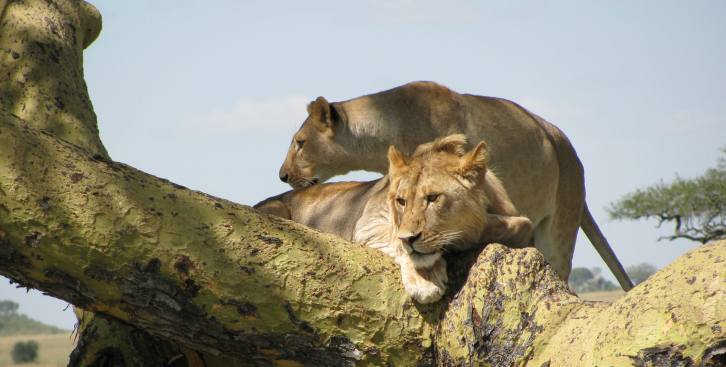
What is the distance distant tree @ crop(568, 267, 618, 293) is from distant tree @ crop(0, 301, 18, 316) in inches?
1329

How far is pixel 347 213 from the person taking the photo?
6.29 metres

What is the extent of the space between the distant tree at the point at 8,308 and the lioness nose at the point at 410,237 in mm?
59451

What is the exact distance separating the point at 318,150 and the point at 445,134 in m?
1.29

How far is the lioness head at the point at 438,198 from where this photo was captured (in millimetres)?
4406

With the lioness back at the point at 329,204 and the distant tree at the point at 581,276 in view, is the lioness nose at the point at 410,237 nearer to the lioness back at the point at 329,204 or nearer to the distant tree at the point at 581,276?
the lioness back at the point at 329,204

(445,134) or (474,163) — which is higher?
(445,134)

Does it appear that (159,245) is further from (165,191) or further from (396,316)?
(396,316)

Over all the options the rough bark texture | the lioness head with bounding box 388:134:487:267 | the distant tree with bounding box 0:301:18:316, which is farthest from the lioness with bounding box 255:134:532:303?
the distant tree with bounding box 0:301:18:316

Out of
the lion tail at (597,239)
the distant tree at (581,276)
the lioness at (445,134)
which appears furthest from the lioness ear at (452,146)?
the distant tree at (581,276)

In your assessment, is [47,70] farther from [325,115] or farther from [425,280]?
[325,115]

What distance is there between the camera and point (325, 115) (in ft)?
29.5

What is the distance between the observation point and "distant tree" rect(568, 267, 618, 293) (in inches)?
1978

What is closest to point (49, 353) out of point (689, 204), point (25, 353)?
point (25, 353)

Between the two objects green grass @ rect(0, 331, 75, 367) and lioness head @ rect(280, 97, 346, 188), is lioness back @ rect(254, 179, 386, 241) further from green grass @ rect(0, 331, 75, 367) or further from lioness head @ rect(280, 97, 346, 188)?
green grass @ rect(0, 331, 75, 367)
